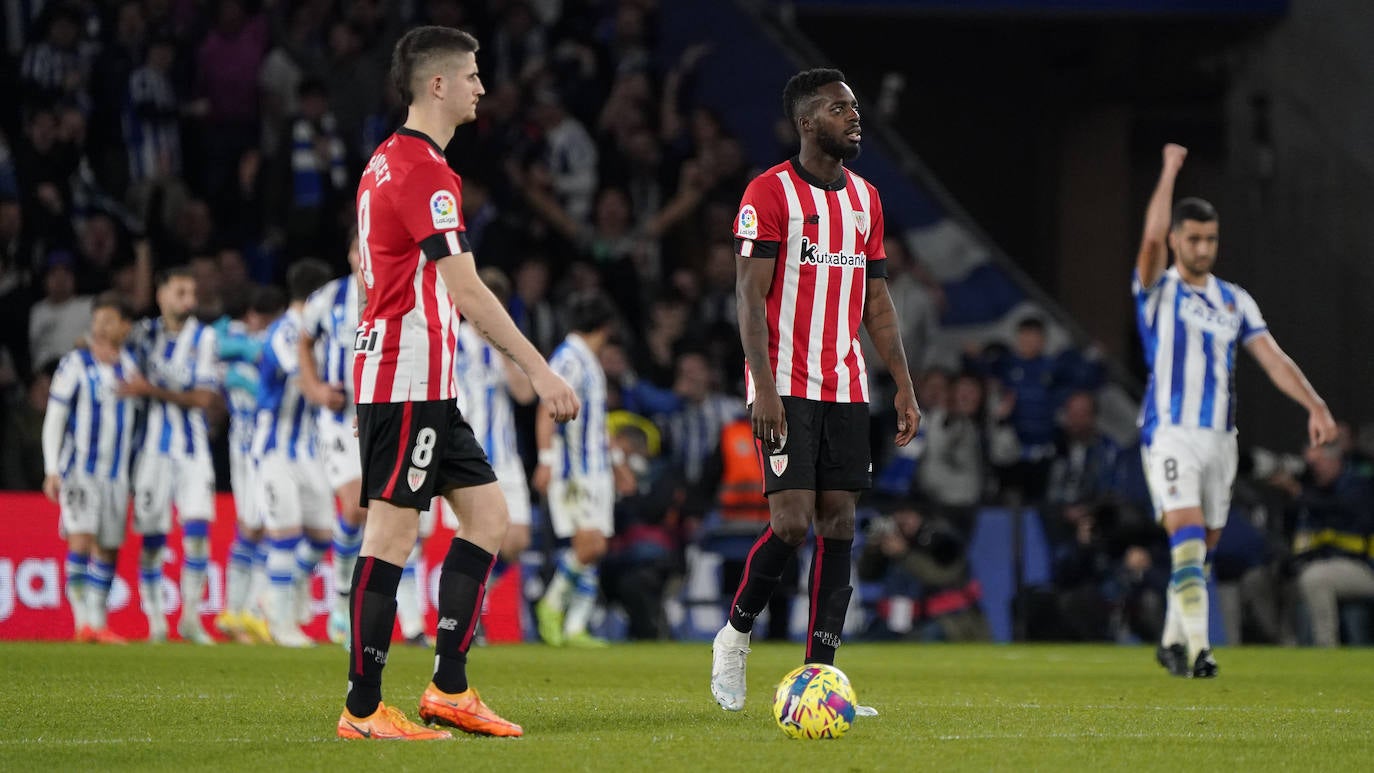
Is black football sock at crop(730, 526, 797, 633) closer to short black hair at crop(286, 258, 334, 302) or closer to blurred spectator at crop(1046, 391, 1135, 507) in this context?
short black hair at crop(286, 258, 334, 302)

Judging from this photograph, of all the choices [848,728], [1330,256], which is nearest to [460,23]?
[1330,256]

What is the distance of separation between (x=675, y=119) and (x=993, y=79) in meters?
5.82

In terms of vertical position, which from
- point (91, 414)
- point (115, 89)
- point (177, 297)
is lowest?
point (91, 414)

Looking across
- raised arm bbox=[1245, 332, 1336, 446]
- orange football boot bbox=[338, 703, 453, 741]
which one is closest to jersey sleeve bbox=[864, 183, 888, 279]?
orange football boot bbox=[338, 703, 453, 741]

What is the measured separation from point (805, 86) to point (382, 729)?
302 centimetres

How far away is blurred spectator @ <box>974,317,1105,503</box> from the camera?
17406 mm

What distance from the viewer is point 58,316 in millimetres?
16266

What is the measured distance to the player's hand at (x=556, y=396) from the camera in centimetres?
592

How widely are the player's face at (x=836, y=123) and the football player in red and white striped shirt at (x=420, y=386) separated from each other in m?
1.57

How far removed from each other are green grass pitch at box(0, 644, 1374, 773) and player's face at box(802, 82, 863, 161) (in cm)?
216

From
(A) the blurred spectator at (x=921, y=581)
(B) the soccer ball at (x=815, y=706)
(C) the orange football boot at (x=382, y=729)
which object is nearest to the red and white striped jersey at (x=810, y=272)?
(B) the soccer ball at (x=815, y=706)

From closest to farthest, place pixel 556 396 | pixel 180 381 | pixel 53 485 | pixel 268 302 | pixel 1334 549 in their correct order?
pixel 556 396 < pixel 53 485 < pixel 180 381 < pixel 268 302 < pixel 1334 549

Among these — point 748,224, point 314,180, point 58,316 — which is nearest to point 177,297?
point 58,316

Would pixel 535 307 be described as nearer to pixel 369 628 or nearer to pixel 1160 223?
pixel 1160 223
